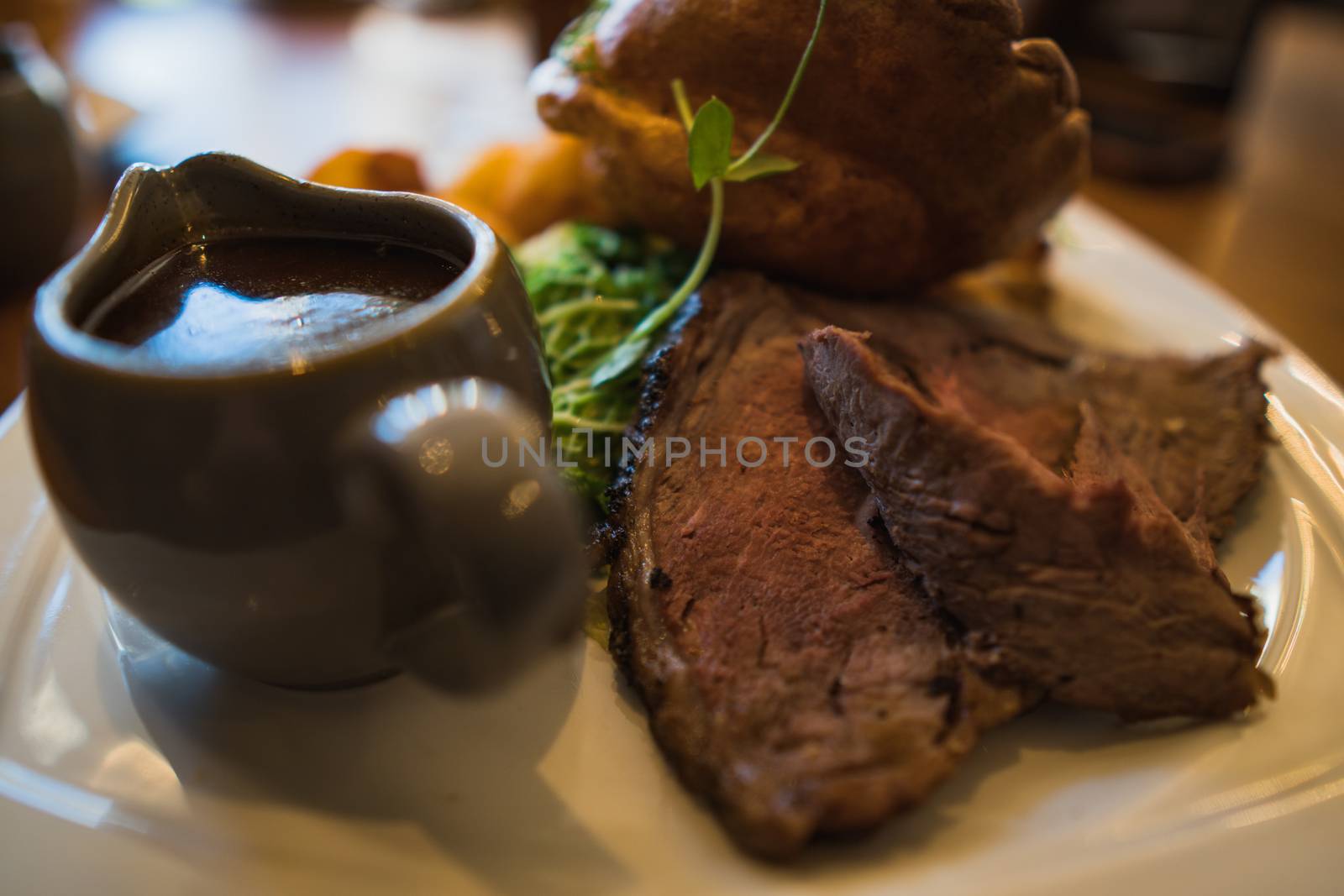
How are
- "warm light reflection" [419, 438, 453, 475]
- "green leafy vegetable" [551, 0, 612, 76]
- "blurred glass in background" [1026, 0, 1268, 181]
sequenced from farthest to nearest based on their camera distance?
"blurred glass in background" [1026, 0, 1268, 181]
"green leafy vegetable" [551, 0, 612, 76]
"warm light reflection" [419, 438, 453, 475]

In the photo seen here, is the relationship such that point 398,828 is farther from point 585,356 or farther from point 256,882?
point 585,356

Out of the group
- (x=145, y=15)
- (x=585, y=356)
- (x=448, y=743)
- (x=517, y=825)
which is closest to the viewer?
(x=517, y=825)

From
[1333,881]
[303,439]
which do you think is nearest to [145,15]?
[303,439]

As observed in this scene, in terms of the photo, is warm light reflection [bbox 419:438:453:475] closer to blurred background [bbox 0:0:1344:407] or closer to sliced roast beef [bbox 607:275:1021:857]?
sliced roast beef [bbox 607:275:1021:857]

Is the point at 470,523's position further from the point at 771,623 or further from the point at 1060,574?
the point at 1060,574

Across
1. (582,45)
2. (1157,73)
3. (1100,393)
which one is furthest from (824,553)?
(1157,73)

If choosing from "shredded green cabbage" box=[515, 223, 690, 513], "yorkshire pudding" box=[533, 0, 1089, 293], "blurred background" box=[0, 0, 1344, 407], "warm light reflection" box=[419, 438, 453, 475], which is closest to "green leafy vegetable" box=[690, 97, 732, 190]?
"yorkshire pudding" box=[533, 0, 1089, 293]
